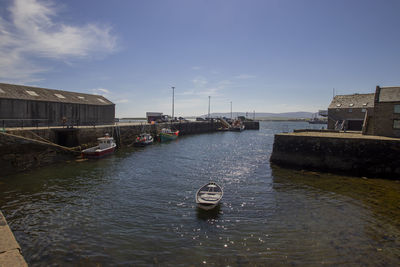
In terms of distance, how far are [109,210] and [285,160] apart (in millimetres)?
22778

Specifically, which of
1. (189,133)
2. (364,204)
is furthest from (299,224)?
(189,133)

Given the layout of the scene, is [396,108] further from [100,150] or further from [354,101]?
[100,150]

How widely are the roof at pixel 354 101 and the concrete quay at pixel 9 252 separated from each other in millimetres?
56005

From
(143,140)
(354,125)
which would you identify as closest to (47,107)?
(143,140)

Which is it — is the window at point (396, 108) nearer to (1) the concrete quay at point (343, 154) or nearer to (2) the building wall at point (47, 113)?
(1) the concrete quay at point (343, 154)

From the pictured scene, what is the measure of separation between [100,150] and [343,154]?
1214 inches

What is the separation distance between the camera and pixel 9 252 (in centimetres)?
684

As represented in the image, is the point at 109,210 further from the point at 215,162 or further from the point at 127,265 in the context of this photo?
the point at 215,162

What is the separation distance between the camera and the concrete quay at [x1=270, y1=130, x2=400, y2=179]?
79.0 feet

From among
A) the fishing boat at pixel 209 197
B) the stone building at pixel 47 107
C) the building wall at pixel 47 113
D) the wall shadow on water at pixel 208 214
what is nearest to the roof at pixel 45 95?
the stone building at pixel 47 107

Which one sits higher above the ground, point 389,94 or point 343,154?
point 389,94

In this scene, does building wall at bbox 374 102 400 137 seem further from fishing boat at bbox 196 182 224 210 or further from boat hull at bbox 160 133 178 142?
boat hull at bbox 160 133 178 142

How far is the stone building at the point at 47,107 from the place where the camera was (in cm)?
3328

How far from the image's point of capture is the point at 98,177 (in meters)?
23.3
